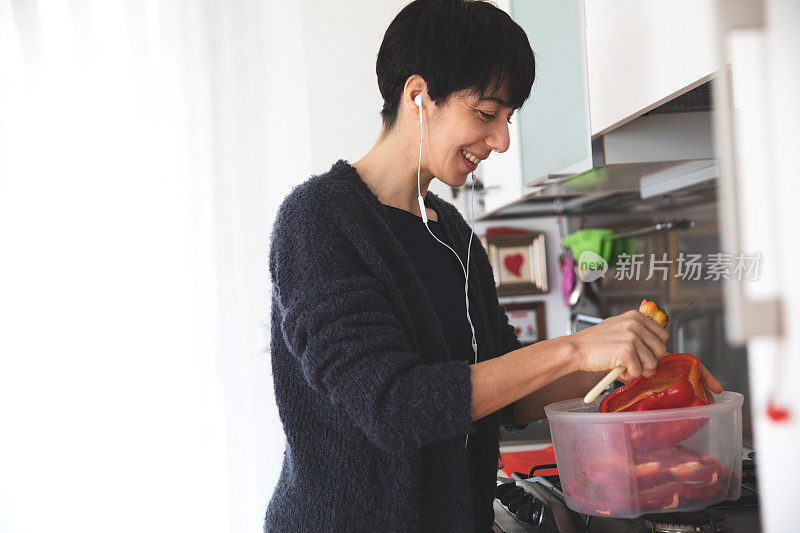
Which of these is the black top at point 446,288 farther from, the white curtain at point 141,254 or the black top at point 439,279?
the white curtain at point 141,254

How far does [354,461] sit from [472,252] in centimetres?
42

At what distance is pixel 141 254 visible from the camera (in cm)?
211

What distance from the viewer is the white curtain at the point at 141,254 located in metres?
1.96

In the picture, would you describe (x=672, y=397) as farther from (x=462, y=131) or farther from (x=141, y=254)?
(x=141, y=254)

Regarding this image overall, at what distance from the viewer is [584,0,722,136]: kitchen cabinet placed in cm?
87

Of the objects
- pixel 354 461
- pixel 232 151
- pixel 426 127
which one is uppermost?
pixel 232 151

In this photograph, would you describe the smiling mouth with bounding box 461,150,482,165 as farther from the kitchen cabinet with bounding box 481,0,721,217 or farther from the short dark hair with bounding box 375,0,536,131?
the kitchen cabinet with bounding box 481,0,721,217

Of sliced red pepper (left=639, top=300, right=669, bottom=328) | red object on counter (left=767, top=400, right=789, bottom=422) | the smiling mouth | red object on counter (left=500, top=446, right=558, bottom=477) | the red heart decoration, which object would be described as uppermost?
the smiling mouth

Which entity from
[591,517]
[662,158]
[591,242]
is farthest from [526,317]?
[591,517]

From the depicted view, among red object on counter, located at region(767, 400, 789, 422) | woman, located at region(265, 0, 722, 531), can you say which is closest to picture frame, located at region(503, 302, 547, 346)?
woman, located at region(265, 0, 722, 531)

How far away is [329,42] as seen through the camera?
7.94 ft

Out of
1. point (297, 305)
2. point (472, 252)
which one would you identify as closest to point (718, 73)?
point (297, 305)

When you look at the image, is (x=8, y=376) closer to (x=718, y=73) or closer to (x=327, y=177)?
(x=327, y=177)

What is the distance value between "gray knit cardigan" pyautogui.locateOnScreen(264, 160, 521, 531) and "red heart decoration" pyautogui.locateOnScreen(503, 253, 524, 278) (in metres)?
1.65
